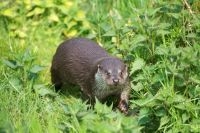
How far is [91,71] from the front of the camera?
Answer: 17.5ft

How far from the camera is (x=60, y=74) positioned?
5.73 meters

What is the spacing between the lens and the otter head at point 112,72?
4.96 m

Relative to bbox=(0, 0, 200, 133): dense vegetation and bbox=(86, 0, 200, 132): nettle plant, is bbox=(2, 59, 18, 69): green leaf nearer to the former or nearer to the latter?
bbox=(0, 0, 200, 133): dense vegetation

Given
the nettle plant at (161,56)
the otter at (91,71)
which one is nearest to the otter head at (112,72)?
the otter at (91,71)

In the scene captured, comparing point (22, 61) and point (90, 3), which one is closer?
point (22, 61)

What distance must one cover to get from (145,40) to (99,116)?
1.25 meters

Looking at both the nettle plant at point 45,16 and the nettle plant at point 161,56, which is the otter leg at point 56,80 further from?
the nettle plant at point 45,16

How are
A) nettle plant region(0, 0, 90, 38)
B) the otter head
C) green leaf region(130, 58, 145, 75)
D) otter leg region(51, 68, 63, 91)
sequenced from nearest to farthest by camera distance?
the otter head, green leaf region(130, 58, 145, 75), otter leg region(51, 68, 63, 91), nettle plant region(0, 0, 90, 38)

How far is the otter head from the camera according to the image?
4.96m

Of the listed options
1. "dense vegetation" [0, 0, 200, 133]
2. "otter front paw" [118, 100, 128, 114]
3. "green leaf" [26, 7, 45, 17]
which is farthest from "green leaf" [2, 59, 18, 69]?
"green leaf" [26, 7, 45, 17]

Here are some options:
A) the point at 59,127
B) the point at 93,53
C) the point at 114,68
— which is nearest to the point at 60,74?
the point at 93,53

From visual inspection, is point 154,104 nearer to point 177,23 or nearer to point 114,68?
point 114,68

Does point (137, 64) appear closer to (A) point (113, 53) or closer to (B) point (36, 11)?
(A) point (113, 53)

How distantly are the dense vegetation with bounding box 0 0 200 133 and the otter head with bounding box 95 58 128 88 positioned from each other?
13 centimetres
